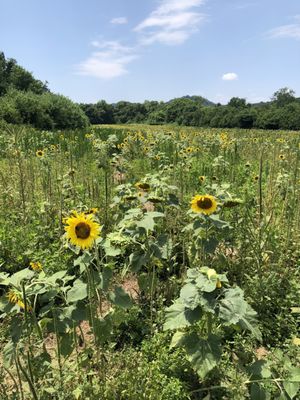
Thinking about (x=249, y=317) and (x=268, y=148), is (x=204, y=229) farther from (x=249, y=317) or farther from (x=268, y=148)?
(x=268, y=148)

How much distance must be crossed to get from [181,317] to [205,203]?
84 centimetres

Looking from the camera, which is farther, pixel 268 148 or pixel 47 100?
pixel 47 100

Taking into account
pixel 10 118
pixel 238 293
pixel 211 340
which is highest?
pixel 10 118

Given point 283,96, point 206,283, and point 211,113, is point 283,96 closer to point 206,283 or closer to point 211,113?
point 211,113

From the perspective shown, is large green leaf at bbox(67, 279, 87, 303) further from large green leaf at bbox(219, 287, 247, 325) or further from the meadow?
large green leaf at bbox(219, 287, 247, 325)

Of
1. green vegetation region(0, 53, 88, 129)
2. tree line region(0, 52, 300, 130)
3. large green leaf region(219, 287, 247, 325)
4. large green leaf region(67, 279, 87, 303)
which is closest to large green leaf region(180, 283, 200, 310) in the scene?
large green leaf region(219, 287, 247, 325)

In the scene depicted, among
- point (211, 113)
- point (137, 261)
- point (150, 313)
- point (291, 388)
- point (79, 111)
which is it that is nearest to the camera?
point (291, 388)

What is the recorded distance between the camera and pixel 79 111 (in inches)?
1292

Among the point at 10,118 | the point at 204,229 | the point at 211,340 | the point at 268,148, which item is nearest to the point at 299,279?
the point at 204,229

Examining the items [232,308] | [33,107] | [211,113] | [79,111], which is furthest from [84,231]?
[211,113]

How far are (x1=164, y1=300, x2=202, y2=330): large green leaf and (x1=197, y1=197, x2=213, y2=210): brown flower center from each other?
0.75 metres

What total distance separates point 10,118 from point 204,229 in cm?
2332

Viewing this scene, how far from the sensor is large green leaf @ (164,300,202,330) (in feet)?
5.79

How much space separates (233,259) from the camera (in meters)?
3.38
